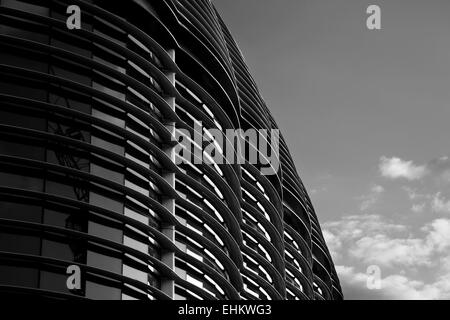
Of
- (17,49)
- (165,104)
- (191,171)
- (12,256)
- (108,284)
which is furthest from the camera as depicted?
(191,171)

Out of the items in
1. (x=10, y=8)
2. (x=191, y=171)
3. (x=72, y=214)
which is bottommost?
(x=72, y=214)

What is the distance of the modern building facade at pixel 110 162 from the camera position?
1166 inches

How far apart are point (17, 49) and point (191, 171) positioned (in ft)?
29.8

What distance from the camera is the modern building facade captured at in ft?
97.1

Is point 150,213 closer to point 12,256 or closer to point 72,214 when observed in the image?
point 72,214

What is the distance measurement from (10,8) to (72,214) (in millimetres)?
7250

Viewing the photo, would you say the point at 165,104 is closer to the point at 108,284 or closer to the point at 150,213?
the point at 150,213

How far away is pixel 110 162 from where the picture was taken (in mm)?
32469

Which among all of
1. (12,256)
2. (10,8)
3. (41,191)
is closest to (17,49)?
(10,8)
